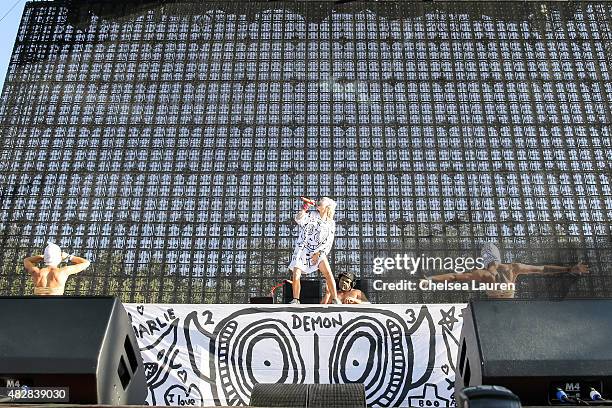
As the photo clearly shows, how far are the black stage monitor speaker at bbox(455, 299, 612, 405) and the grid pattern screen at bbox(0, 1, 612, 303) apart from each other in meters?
7.91

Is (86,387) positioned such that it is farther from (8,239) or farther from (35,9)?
(35,9)

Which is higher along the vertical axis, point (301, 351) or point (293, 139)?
point (293, 139)

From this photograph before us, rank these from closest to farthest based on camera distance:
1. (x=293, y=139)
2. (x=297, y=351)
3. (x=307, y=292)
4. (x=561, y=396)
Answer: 1. (x=561, y=396)
2. (x=297, y=351)
3. (x=307, y=292)
4. (x=293, y=139)

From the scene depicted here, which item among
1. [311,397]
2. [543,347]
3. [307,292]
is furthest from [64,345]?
[307,292]

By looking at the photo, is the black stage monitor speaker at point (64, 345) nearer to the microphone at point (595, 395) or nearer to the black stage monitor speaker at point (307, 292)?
the microphone at point (595, 395)

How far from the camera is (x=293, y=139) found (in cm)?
1133

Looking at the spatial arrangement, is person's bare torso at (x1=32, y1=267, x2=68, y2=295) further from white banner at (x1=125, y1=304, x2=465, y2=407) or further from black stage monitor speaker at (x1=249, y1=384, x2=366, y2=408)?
black stage monitor speaker at (x1=249, y1=384, x2=366, y2=408)

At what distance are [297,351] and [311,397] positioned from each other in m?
1.35

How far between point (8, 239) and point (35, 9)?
15.2 ft

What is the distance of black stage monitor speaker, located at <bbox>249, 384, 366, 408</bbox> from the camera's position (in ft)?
6.20

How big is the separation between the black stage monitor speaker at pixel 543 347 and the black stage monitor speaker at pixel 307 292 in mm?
2387

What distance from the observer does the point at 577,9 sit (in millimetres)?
12852

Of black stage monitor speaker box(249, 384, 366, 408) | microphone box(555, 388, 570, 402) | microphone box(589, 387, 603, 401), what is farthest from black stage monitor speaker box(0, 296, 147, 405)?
microphone box(589, 387, 603, 401)

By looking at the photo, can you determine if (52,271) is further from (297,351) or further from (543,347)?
(543,347)
